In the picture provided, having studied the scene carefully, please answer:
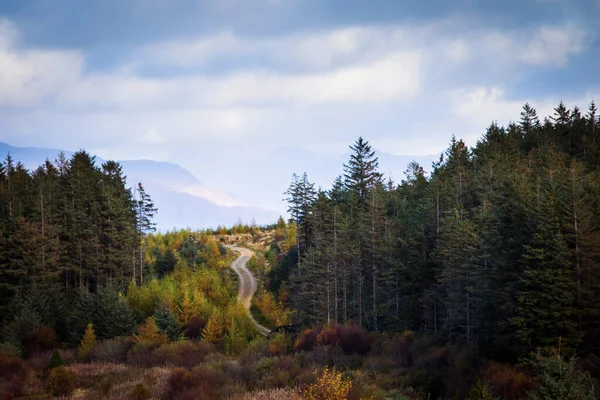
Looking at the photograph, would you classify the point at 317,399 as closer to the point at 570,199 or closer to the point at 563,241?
the point at 563,241

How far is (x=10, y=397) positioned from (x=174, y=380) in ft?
23.7

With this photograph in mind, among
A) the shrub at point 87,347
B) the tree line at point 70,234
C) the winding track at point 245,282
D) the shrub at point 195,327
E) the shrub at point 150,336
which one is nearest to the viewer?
the shrub at point 87,347

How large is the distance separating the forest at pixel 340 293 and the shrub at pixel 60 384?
0.25 feet

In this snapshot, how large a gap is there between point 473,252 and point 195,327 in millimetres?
27317

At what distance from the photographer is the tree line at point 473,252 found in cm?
2109

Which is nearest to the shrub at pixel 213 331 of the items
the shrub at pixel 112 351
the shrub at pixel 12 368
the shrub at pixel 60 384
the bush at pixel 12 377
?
the shrub at pixel 112 351

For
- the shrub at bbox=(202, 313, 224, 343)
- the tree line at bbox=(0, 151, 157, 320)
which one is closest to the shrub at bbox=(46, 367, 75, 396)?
the shrub at bbox=(202, 313, 224, 343)

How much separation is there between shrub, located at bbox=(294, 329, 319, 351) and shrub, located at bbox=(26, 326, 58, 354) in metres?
23.0

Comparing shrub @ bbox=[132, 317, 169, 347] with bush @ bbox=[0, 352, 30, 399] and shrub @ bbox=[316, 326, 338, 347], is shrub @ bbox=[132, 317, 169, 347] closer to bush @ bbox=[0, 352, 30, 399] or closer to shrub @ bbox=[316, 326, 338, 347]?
bush @ bbox=[0, 352, 30, 399]

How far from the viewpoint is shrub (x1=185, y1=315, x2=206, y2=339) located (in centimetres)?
3969

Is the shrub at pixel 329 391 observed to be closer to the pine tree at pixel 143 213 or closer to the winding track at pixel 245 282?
the winding track at pixel 245 282

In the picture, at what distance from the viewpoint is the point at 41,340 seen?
1426 inches

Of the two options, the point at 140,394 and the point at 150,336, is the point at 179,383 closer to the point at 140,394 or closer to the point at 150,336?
the point at 140,394

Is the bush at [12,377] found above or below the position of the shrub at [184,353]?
above
